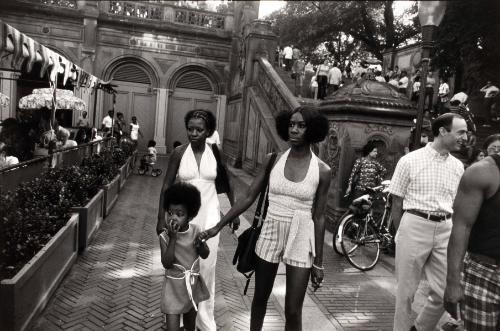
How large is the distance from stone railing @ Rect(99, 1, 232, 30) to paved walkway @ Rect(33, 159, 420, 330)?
54.9 ft

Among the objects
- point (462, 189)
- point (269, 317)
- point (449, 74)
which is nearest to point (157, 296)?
point (269, 317)

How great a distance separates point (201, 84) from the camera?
2316cm

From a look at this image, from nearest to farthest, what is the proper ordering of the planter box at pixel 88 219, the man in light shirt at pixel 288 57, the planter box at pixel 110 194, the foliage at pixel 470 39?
1. the planter box at pixel 88 219
2. the planter box at pixel 110 194
3. the foliage at pixel 470 39
4. the man in light shirt at pixel 288 57

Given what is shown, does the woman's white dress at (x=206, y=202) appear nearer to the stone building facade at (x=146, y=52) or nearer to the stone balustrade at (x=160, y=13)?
the stone building facade at (x=146, y=52)

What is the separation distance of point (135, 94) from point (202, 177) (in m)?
19.4

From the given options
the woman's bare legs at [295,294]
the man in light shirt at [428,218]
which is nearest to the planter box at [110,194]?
the woman's bare legs at [295,294]

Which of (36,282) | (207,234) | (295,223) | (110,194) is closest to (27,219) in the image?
(36,282)

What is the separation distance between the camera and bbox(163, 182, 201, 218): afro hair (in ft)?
11.2

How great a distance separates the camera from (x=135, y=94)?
22453 millimetres

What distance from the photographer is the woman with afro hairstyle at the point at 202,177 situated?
13.0ft

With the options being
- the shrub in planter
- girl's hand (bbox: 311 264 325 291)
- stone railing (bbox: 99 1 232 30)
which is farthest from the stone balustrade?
girl's hand (bbox: 311 264 325 291)

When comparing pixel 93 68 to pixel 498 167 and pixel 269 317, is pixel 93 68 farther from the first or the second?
pixel 498 167

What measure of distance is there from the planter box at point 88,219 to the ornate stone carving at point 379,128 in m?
5.07

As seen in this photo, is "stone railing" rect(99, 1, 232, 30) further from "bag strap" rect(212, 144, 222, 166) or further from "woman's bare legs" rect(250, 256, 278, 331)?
"woman's bare legs" rect(250, 256, 278, 331)
